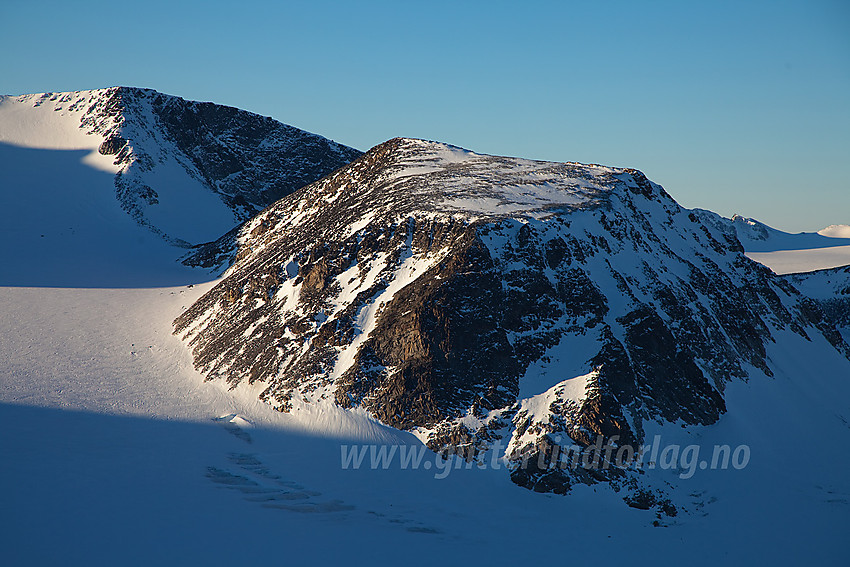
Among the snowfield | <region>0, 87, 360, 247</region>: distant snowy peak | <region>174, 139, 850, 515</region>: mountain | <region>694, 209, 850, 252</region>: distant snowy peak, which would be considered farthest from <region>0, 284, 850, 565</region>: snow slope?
<region>694, 209, 850, 252</region>: distant snowy peak

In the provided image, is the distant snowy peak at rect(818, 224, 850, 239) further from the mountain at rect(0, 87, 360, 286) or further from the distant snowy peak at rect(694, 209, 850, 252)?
the mountain at rect(0, 87, 360, 286)

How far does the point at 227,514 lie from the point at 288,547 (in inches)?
128

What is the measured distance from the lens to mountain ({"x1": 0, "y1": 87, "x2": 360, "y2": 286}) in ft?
201

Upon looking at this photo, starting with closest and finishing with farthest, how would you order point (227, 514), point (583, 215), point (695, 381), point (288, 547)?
point (288, 547), point (227, 514), point (695, 381), point (583, 215)

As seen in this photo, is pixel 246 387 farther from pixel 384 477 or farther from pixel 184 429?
pixel 384 477

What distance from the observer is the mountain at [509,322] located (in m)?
32.9

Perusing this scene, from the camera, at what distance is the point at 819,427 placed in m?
37.7

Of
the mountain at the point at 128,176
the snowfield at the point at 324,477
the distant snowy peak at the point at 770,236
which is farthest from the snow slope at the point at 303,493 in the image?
the distant snowy peak at the point at 770,236

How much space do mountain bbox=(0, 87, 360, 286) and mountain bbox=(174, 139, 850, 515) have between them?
61.3 ft

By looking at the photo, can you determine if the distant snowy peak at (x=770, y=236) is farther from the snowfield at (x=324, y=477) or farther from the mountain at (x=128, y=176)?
the snowfield at (x=324, y=477)

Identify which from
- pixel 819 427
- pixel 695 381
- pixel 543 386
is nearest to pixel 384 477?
pixel 543 386

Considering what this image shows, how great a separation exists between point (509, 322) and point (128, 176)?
5340cm

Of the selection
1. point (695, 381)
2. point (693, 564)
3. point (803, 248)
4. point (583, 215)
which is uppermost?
point (803, 248)

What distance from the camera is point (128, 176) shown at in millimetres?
74062
